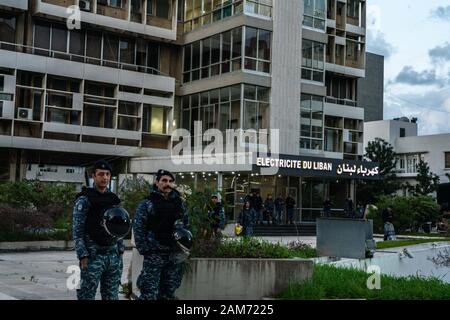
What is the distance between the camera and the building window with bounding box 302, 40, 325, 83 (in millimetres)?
38597

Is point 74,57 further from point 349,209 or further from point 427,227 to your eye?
point 427,227

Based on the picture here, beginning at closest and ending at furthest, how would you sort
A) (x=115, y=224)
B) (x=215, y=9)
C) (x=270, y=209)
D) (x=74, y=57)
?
(x=115, y=224) < (x=270, y=209) < (x=74, y=57) < (x=215, y=9)

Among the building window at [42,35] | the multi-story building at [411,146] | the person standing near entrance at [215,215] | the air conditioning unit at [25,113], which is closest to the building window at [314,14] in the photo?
the building window at [42,35]

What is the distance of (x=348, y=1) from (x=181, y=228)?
1691 inches

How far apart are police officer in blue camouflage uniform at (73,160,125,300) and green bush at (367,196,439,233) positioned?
1081 inches

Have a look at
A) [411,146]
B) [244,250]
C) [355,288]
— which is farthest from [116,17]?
[411,146]

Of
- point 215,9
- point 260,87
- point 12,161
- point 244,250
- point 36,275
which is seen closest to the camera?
point 244,250

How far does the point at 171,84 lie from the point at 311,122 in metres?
8.64

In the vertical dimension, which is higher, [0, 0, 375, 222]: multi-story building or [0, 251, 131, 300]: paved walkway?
[0, 0, 375, 222]: multi-story building

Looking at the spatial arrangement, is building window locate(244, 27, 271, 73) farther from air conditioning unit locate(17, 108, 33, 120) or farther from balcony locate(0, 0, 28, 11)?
balcony locate(0, 0, 28, 11)

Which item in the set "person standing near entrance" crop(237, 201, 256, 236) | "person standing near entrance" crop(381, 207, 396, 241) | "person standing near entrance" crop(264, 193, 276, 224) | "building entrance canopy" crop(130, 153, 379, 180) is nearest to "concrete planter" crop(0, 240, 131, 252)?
"person standing near entrance" crop(237, 201, 256, 236)

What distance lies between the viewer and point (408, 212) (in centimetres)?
3325

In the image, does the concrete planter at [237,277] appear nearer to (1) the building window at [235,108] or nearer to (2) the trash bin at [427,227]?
(1) the building window at [235,108]
